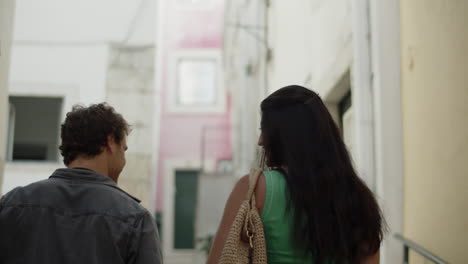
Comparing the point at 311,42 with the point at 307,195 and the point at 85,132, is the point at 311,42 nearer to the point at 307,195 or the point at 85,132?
the point at 85,132

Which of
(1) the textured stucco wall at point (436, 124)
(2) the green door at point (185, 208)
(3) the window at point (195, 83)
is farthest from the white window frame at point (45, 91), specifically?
(3) the window at point (195, 83)

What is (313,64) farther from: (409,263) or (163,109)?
(163,109)

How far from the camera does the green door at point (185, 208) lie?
14.7 m

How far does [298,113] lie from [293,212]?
270 mm

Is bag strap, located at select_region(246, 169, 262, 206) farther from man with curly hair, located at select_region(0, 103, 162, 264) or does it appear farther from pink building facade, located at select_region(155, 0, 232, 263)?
pink building facade, located at select_region(155, 0, 232, 263)

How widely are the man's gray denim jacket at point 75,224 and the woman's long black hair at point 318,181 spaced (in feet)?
1.75

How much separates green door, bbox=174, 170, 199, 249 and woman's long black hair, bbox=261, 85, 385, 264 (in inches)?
515

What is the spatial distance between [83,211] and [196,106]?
45.2ft

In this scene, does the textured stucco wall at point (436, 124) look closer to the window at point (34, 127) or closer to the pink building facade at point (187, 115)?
the window at point (34, 127)

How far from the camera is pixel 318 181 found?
1674 mm

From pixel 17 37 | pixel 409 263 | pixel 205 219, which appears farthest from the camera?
pixel 205 219

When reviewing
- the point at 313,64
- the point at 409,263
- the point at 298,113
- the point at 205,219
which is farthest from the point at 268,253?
the point at 205,219

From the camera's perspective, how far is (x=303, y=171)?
1.68 meters

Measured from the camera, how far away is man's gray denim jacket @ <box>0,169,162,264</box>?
1.90 meters
